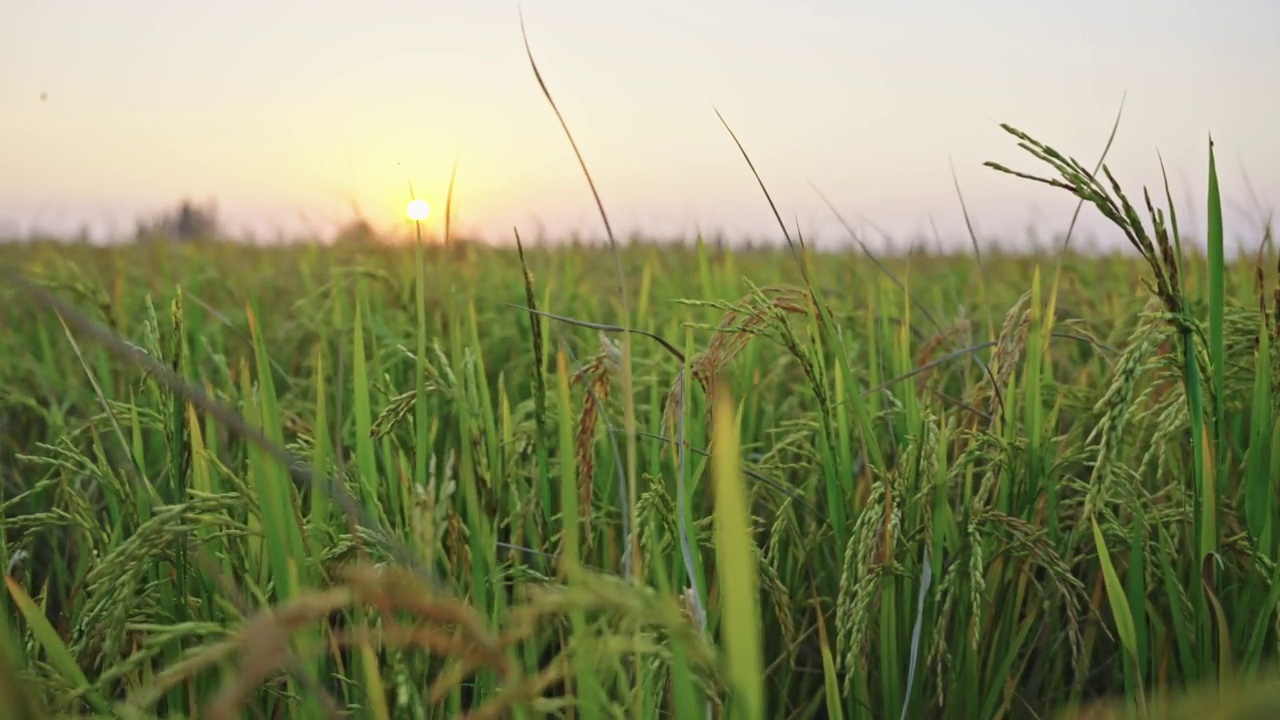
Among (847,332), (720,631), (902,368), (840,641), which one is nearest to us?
(840,641)

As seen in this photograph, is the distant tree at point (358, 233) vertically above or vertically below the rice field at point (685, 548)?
above

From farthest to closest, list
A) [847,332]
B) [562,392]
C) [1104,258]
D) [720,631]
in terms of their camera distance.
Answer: [1104,258]
[847,332]
[720,631]
[562,392]

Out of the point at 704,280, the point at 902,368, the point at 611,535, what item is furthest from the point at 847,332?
the point at 611,535

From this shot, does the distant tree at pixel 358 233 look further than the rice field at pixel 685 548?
Yes

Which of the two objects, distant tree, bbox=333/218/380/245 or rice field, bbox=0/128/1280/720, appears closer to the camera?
rice field, bbox=0/128/1280/720

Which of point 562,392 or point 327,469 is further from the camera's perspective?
point 327,469

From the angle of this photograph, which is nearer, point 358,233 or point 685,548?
point 685,548

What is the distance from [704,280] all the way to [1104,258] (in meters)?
4.16

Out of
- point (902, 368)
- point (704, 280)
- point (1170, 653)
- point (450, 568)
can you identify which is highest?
A: point (704, 280)

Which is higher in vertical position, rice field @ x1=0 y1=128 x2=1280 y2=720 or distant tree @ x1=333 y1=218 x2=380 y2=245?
distant tree @ x1=333 y1=218 x2=380 y2=245

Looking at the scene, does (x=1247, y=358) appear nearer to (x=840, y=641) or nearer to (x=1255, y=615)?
(x=1255, y=615)

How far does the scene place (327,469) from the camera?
1.04 metres

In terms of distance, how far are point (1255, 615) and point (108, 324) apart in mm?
1917

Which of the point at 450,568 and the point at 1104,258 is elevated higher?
the point at 1104,258
